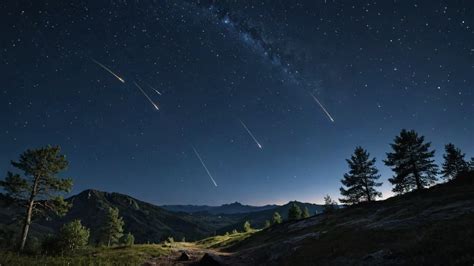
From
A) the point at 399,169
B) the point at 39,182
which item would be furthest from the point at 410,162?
the point at 39,182

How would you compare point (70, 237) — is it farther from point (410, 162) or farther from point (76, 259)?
point (410, 162)

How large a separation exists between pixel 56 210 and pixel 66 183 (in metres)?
3.11

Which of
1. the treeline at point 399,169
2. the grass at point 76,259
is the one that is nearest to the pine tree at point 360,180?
the treeline at point 399,169

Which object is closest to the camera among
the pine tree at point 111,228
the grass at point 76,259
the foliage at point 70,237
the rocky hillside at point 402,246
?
the rocky hillside at point 402,246

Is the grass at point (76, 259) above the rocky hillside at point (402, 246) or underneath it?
underneath

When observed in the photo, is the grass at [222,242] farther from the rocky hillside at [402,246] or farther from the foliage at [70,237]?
the foliage at [70,237]

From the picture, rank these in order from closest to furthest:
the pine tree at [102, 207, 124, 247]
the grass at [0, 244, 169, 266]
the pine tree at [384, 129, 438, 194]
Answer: the grass at [0, 244, 169, 266], the pine tree at [384, 129, 438, 194], the pine tree at [102, 207, 124, 247]

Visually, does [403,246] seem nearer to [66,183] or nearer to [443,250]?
[443,250]

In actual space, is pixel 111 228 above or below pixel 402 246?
above

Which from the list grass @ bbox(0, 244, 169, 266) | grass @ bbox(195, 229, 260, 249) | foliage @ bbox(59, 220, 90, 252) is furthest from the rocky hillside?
grass @ bbox(195, 229, 260, 249)

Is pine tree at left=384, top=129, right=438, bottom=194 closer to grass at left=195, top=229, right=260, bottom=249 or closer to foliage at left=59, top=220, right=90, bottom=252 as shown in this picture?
grass at left=195, top=229, right=260, bottom=249

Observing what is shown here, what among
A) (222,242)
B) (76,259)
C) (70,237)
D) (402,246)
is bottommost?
(76,259)

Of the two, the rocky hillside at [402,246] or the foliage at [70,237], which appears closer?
the rocky hillside at [402,246]

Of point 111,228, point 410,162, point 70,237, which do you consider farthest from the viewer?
point 111,228
